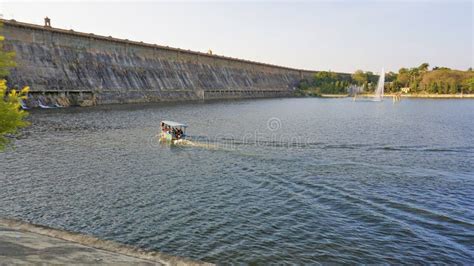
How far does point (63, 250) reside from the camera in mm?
10734

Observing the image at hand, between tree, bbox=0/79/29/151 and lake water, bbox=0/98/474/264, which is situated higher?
tree, bbox=0/79/29/151

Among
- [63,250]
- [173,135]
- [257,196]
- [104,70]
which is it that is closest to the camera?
[63,250]

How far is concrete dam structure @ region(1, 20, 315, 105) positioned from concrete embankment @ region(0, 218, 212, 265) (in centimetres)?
6261

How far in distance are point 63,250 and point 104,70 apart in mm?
86119

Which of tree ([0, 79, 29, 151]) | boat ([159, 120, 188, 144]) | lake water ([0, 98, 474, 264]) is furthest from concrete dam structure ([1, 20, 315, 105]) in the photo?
tree ([0, 79, 29, 151])

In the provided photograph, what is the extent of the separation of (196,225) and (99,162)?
47.8 ft

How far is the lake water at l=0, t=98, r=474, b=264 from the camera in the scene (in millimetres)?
13742

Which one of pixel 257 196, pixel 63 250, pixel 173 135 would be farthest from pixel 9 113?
pixel 173 135

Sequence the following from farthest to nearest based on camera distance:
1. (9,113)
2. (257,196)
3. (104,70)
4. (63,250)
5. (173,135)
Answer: (104,70) → (173,135) → (257,196) → (9,113) → (63,250)

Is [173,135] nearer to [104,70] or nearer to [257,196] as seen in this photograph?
[257,196]

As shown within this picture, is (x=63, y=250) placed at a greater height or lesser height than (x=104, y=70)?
lesser

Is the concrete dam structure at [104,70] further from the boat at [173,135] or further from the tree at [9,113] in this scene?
the tree at [9,113]

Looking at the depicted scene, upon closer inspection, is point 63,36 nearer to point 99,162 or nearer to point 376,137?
point 99,162

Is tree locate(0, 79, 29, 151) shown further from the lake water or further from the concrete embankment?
the lake water
